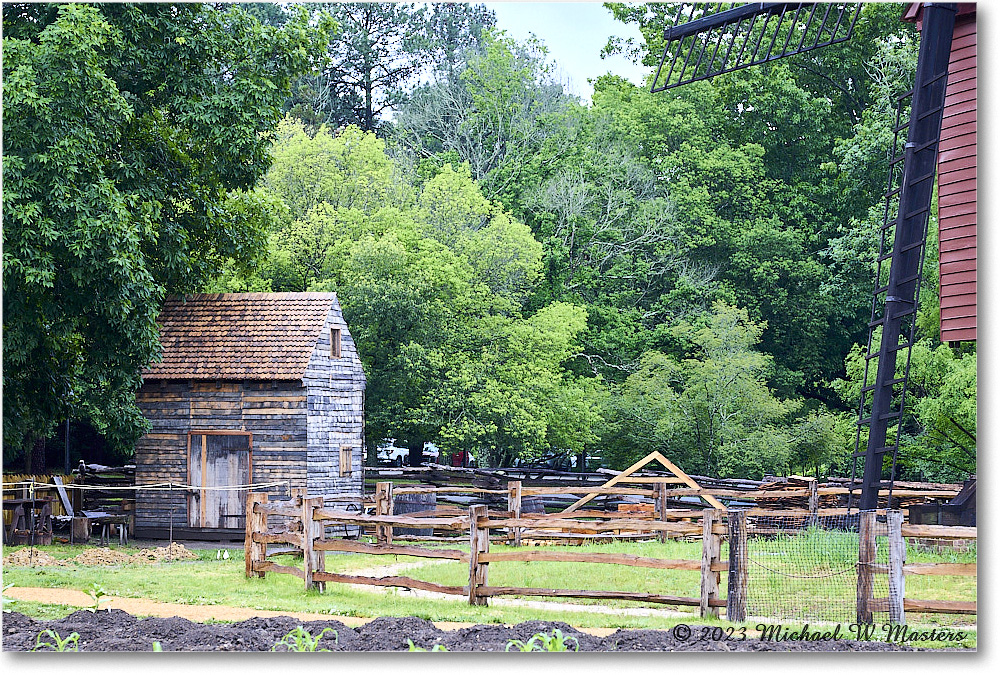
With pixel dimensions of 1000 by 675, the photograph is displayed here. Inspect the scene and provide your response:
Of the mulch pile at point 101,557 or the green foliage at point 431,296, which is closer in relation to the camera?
the mulch pile at point 101,557

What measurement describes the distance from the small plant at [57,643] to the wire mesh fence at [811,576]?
5.44 meters

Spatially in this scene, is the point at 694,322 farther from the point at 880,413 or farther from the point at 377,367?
the point at 880,413

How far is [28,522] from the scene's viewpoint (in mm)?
16484

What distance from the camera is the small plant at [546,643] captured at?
25.7ft

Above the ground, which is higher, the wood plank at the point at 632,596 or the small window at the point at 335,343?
the small window at the point at 335,343

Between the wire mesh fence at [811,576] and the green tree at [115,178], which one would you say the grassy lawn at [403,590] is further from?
the green tree at [115,178]

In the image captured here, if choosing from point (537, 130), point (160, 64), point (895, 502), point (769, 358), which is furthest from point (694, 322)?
point (160, 64)

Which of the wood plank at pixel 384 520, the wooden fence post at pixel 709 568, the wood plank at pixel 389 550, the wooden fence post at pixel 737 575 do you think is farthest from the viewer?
the wood plank at pixel 384 520

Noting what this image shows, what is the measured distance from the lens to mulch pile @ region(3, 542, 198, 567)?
44.9 ft

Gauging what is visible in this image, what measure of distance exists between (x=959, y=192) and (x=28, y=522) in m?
13.9

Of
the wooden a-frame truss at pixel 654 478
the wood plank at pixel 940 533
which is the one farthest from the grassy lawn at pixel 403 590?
the wooden a-frame truss at pixel 654 478

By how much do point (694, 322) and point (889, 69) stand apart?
6318 mm

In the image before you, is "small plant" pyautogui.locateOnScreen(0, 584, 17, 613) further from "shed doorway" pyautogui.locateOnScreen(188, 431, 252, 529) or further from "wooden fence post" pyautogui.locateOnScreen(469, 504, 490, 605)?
"shed doorway" pyautogui.locateOnScreen(188, 431, 252, 529)

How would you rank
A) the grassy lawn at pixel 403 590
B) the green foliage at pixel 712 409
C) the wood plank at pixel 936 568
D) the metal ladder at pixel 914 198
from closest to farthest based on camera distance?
the wood plank at pixel 936 568, the grassy lawn at pixel 403 590, the metal ladder at pixel 914 198, the green foliage at pixel 712 409
